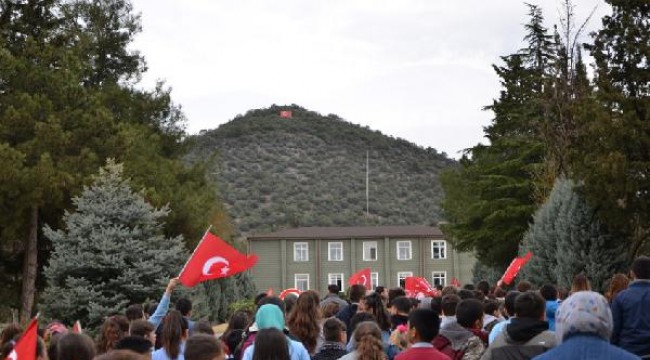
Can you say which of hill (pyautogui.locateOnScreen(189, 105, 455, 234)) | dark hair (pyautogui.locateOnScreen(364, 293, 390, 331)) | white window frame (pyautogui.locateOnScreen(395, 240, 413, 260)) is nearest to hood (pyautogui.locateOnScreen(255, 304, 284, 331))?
dark hair (pyautogui.locateOnScreen(364, 293, 390, 331))

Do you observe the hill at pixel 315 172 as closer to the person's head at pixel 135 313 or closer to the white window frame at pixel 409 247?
the white window frame at pixel 409 247

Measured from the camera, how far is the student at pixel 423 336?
7.34 m

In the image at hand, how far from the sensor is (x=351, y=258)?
85.6 m

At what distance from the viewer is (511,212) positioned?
149ft

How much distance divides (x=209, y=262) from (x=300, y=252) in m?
72.9

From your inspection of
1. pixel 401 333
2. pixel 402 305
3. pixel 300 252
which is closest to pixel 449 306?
pixel 401 333

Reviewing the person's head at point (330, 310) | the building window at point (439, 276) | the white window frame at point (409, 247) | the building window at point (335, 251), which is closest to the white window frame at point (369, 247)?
the white window frame at point (409, 247)

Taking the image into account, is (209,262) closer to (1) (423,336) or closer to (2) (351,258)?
(1) (423,336)

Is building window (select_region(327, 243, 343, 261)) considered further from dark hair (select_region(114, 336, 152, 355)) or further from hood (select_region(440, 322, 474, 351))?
dark hair (select_region(114, 336, 152, 355))

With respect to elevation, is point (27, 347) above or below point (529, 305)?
below

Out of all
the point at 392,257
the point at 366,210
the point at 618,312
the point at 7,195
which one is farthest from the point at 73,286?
the point at 366,210

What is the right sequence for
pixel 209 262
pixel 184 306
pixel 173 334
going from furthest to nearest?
pixel 209 262 < pixel 184 306 < pixel 173 334

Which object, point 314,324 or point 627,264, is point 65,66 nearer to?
point 627,264

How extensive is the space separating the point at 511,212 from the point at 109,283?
2506 centimetres
